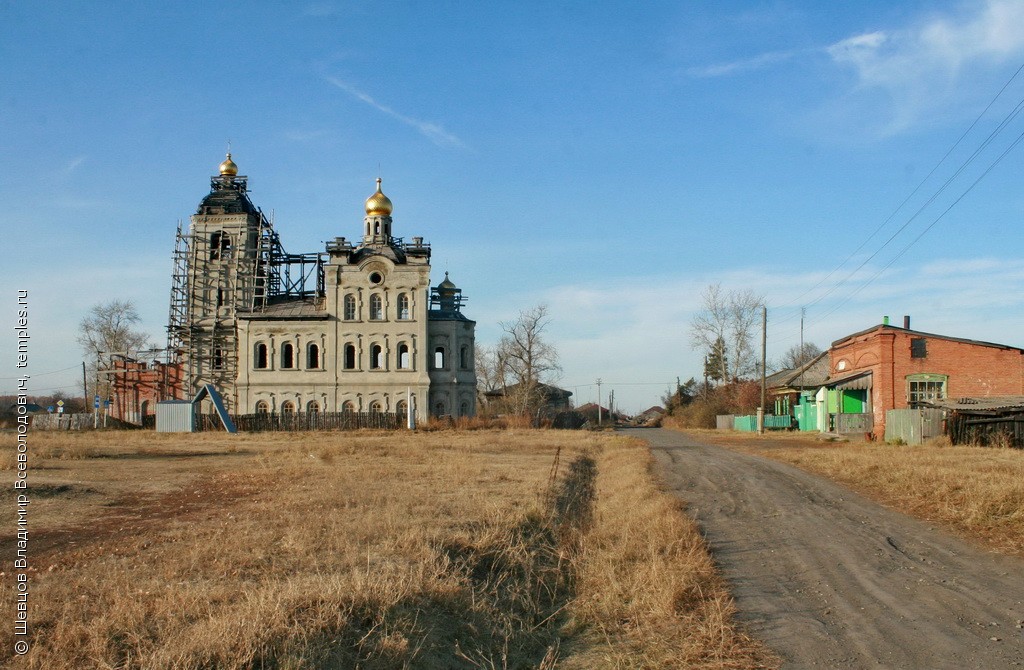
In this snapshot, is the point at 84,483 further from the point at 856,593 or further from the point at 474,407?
the point at 474,407

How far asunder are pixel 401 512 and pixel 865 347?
30.7 meters

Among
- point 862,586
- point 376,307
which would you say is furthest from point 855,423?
point 376,307

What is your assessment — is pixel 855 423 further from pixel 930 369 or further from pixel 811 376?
pixel 811 376

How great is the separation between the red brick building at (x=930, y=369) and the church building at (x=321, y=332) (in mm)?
27320

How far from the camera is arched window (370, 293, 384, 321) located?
55156 millimetres

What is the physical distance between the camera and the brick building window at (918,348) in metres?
35.5

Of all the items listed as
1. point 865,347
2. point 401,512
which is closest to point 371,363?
point 865,347

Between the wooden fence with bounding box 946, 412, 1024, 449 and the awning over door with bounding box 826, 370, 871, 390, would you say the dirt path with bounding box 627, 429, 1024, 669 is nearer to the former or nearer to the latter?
the wooden fence with bounding box 946, 412, 1024, 449

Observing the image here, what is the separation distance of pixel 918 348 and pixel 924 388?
5.63 feet

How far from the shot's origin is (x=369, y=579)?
25.4 ft

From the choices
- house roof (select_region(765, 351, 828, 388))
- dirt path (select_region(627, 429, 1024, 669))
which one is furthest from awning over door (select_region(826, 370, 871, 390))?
dirt path (select_region(627, 429, 1024, 669))

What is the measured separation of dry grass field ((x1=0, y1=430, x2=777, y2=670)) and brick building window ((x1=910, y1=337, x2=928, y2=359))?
22261 mm

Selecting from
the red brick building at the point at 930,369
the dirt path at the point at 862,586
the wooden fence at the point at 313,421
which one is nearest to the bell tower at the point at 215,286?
the wooden fence at the point at 313,421

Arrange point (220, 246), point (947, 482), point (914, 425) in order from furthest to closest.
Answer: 1. point (220, 246)
2. point (914, 425)
3. point (947, 482)
